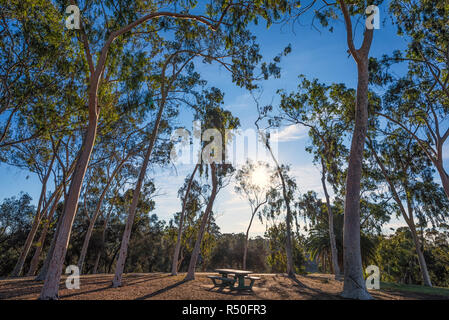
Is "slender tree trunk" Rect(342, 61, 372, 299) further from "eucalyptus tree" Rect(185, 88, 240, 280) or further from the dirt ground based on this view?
"eucalyptus tree" Rect(185, 88, 240, 280)

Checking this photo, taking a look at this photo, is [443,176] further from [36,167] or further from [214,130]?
[36,167]

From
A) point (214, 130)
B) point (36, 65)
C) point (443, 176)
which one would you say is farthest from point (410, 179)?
point (36, 65)

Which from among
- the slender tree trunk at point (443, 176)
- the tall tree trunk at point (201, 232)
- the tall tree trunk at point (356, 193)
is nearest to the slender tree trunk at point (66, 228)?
the tall tree trunk at point (201, 232)

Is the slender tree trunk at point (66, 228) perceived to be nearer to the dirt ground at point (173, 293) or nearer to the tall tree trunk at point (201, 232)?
the dirt ground at point (173, 293)

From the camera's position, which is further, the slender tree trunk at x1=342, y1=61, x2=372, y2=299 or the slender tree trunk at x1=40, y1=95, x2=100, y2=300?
the slender tree trunk at x1=342, y1=61, x2=372, y2=299

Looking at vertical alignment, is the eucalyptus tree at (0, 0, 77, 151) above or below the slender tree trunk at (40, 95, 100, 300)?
above

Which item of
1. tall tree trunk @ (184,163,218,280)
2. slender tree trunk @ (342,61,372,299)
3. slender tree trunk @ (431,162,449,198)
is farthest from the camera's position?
tall tree trunk @ (184,163,218,280)

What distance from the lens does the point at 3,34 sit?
873 centimetres

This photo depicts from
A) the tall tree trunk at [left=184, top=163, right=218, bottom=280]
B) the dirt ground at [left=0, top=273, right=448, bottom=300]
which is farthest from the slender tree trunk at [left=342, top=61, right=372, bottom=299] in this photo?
the tall tree trunk at [left=184, top=163, right=218, bottom=280]

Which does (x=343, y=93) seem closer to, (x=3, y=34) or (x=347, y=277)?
(x=347, y=277)

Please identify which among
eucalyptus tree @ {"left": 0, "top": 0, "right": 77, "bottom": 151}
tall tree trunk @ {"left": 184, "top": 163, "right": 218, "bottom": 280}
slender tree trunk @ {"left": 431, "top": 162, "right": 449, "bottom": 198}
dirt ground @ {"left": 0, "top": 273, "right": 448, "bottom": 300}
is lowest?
dirt ground @ {"left": 0, "top": 273, "right": 448, "bottom": 300}
